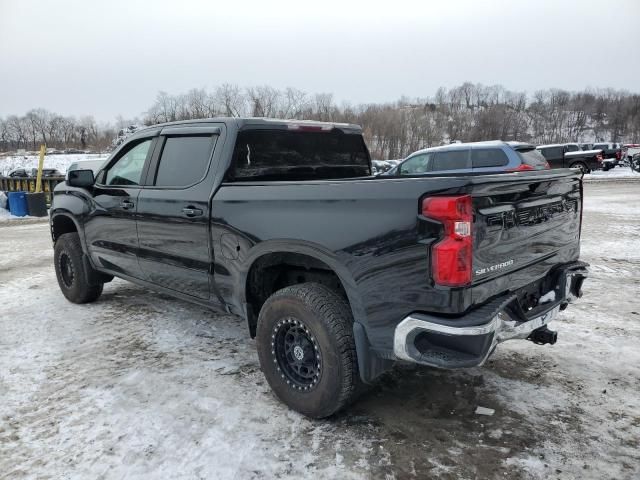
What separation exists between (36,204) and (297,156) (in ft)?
45.3

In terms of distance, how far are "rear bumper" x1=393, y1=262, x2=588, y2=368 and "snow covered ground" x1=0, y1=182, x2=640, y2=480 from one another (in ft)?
1.99

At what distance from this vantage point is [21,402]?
10.9 ft

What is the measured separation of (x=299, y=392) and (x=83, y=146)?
105747 millimetres

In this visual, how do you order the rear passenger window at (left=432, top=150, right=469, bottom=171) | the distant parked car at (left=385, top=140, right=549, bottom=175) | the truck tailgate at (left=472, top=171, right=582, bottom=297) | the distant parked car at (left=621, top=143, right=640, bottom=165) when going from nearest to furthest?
the truck tailgate at (left=472, top=171, right=582, bottom=297), the distant parked car at (left=385, top=140, right=549, bottom=175), the rear passenger window at (left=432, top=150, right=469, bottom=171), the distant parked car at (left=621, top=143, right=640, bottom=165)

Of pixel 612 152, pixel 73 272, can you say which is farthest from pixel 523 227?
pixel 612 152

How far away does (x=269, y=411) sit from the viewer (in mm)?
3162

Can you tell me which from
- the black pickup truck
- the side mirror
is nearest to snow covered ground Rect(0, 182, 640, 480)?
the black pickup truck

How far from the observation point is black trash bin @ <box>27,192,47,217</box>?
1492 cm

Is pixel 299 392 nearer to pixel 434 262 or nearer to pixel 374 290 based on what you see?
pixel 374 290

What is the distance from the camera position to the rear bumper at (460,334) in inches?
94.3

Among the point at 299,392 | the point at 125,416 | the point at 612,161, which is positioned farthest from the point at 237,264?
the point at 612,161

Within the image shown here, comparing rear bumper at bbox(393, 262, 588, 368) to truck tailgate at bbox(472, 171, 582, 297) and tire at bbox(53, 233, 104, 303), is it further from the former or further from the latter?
tire at bbox(53, 233, 104, 303)

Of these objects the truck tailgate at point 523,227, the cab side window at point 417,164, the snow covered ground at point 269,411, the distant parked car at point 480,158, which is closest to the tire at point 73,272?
the snow covered ground at point 269,411

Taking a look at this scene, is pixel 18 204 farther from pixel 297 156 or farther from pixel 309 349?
pixel 309 349
